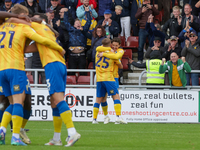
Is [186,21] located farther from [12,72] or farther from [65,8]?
[12,72]

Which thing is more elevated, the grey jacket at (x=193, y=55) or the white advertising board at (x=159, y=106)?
the grey jacket at (x=193, y=55)

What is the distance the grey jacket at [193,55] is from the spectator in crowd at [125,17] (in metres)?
3.35

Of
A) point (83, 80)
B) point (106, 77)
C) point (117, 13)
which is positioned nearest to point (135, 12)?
point (117, 13)

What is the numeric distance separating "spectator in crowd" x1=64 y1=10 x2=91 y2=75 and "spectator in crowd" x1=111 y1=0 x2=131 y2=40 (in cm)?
183

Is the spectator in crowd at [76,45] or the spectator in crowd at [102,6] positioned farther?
the spectator in crowd at [102,6]

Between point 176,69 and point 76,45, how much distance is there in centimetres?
396

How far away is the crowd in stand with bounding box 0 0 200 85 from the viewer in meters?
14.5

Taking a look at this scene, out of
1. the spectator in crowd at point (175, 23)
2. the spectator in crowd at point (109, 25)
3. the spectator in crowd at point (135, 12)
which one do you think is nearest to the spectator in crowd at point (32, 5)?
the spectator in crowd at point (109, 25)

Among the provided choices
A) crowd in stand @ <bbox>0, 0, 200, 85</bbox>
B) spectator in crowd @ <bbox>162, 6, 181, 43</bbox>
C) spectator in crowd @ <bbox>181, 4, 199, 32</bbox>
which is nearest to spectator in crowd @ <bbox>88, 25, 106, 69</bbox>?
crowd in stand @ <bbox>0, 0, 200, 85</bbox>

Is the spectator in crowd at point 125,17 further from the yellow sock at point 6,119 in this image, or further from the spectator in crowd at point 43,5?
the yellow sock at point 6,119

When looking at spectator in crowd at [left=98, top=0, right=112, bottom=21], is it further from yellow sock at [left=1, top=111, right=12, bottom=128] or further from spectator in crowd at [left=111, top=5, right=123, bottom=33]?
yellow sock at [left=1, top=111, right=12, bottom=128]

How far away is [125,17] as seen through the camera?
16.8 meters

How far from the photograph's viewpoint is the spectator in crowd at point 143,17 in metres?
16.0

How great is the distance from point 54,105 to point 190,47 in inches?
323
